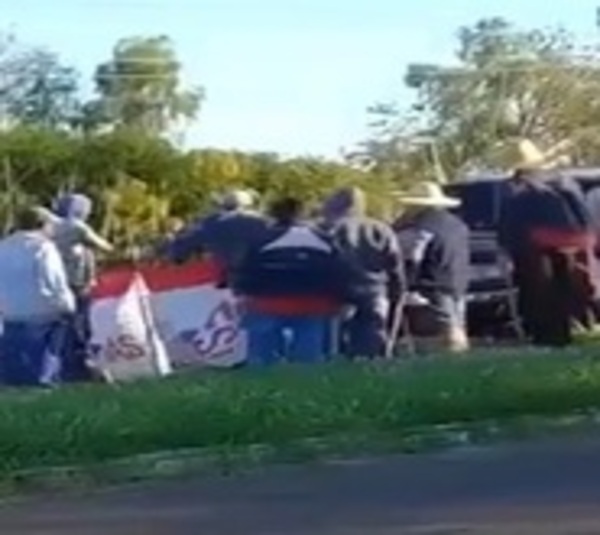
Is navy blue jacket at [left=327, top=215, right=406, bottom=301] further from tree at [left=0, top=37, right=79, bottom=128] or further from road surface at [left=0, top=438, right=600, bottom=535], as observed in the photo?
tree at [left=0, top=37, right=79, bottom=128]

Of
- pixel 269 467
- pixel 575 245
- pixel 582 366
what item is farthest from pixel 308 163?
pixel 269 467

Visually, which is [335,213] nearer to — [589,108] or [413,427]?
[413,427]

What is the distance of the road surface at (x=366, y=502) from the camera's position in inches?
439

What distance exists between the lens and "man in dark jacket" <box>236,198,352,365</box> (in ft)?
63.7

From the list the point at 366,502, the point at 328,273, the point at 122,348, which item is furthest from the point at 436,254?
the point at 366,502

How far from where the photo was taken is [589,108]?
68500mm

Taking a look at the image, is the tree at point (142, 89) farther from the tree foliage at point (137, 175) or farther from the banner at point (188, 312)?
the banner at point (188, 312)

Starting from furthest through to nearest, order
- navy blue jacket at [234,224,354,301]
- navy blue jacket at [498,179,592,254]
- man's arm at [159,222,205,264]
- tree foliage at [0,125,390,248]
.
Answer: tree foliage at [0,125,390,248]
man's arm at [159,222,205,264]
navy blue jacket at [498,179,592,254]
navy blue jacket at [234,224,354,301]

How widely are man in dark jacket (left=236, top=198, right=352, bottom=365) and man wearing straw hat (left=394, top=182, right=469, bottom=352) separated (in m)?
1.44

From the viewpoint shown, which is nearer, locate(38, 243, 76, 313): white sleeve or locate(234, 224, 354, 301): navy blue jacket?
locate(38, 243, 76, 313): white sleeve

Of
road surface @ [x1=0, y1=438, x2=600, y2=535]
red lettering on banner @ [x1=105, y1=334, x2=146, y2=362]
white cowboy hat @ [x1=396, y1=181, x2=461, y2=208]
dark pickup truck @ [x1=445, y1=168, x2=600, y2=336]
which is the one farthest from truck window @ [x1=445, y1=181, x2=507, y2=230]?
road surface @ [x1=0, y1=438, x2=600, y2=535]

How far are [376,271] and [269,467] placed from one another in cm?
606

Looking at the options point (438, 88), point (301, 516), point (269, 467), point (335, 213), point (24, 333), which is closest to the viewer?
point (301, 516)

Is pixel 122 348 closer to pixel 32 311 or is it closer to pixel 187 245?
pixel 32 311
